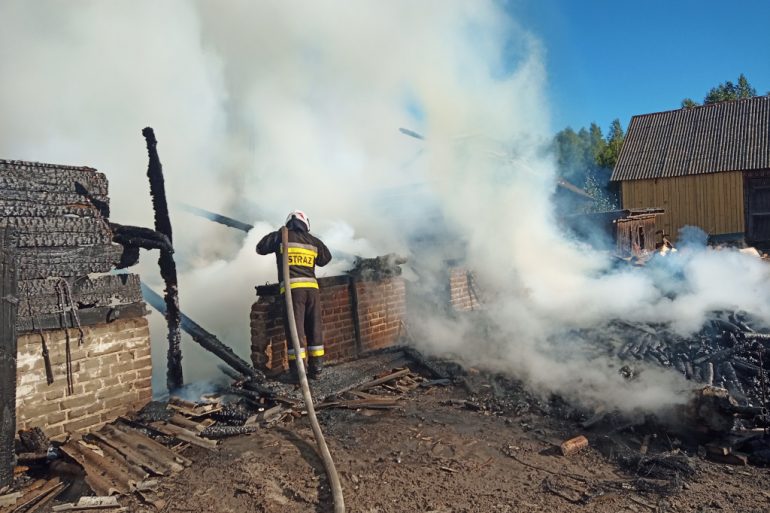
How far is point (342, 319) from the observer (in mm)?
7379

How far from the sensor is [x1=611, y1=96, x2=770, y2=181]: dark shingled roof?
21359mm

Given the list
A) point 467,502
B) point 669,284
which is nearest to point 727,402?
point 467,502

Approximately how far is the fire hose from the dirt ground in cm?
11

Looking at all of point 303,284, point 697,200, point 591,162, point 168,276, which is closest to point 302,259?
point 303,284

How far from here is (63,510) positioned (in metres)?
3.43

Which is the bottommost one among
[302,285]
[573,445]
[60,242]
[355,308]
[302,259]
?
[573,445]

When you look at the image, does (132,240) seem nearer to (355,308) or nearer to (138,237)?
(138,237)

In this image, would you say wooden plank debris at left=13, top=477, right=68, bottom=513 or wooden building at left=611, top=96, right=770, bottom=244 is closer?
wooden plank debris at left=13, top=477, right=68, bottom=513

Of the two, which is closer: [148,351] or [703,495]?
[703,495]

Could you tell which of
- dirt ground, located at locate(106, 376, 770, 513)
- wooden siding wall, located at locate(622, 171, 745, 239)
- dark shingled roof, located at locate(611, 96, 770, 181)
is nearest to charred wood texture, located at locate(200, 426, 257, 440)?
dirt ground, located at locate(106, 376, 770, 513)

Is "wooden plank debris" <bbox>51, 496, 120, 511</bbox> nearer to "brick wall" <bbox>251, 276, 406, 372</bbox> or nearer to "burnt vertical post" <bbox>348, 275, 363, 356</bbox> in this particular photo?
"brick wall" <bbox>251, 276, 406, 372</bbox>

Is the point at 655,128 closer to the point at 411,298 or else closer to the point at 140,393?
the point at 411,298

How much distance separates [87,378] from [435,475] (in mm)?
3296

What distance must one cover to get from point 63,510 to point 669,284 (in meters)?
9.76
